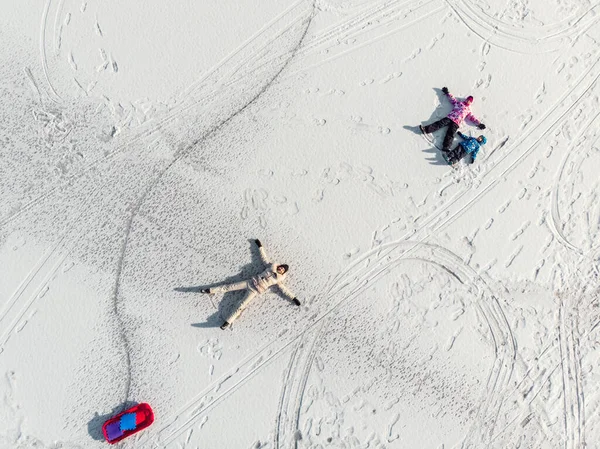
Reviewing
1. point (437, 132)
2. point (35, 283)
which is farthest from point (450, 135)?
point (35, 283)

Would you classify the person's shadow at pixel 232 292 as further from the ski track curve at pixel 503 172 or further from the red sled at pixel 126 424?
the red sled at pixel 126 424

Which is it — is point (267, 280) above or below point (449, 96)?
below

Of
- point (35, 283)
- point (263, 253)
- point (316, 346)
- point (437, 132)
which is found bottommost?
point (316, 346)

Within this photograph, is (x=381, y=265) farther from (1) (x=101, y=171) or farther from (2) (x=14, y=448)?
(2) (x=14, y=448)

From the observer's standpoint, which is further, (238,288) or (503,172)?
(503,172)

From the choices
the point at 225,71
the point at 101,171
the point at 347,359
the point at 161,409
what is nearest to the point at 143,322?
the point at 161,409

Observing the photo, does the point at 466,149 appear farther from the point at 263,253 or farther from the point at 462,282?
the point at 263,253

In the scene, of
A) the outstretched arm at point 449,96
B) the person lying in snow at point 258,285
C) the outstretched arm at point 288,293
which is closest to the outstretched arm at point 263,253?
the person lying in snow at point 258,285

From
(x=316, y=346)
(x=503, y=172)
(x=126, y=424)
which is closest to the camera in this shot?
(x=126, y=424)
